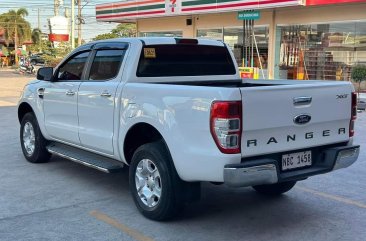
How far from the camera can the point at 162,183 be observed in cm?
491

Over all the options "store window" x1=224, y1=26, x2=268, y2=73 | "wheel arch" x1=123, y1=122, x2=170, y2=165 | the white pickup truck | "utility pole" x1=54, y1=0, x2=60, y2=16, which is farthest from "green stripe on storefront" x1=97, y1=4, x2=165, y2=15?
"utility pole" x1=54, y1=0, x2=60, y2=16

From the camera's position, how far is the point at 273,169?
446 centimetres

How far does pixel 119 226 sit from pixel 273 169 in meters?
1.64

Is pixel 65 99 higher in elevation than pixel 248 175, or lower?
higher

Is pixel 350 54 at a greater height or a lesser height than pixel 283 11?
lesser

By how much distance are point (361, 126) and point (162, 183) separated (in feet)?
27.2

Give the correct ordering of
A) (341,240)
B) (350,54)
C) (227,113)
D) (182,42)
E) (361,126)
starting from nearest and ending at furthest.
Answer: (227,113) < (341,240) < (182,42) < (361,126) < (350,54)

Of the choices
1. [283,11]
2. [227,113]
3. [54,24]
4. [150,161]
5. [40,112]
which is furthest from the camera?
[54,24]

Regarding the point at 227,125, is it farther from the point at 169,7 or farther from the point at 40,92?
the point at 169,7

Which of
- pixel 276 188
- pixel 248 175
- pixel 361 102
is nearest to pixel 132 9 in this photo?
pixel 361 102

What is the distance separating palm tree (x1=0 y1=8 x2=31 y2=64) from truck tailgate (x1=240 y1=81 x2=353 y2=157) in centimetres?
6603

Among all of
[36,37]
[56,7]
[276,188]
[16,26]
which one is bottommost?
[276,188]

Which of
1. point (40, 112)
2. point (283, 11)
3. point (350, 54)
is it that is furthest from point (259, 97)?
point (283, 11)

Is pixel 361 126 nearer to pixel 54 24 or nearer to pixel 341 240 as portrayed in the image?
pixel 341 240
